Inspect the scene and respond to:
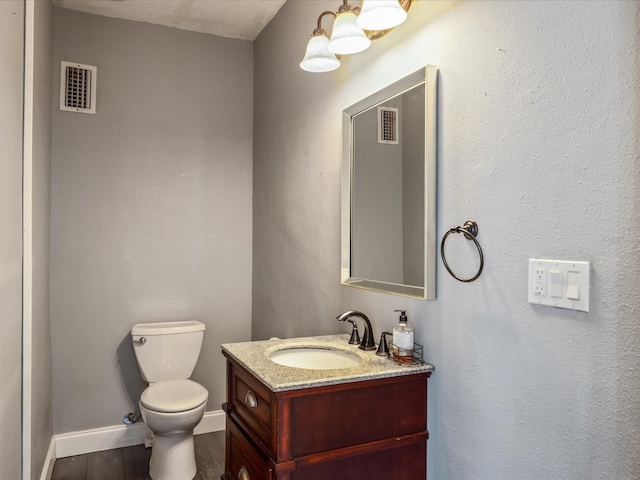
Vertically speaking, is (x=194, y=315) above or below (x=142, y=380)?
above

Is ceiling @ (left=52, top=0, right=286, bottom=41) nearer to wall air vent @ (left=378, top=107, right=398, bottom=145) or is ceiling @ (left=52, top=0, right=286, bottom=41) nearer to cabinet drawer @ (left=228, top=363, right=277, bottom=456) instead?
wall air vent @ (left=378, top=107, right=398, bottom=145)

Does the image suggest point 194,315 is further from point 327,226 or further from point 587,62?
point 587,62

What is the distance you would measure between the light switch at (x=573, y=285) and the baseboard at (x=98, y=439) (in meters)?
2.66

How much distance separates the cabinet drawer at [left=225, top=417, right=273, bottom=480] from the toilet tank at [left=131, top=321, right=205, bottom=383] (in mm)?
1065

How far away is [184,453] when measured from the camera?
97.0 inches

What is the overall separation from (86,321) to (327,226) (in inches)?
63.2

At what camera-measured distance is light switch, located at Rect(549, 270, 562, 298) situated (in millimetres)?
1066

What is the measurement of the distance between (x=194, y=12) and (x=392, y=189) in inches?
73.4

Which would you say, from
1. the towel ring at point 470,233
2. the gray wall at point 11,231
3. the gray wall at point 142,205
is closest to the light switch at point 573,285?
the towel ring at point 470,233

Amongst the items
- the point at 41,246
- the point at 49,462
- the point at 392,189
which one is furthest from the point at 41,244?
the point at 392,189

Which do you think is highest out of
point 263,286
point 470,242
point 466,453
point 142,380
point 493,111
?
point 493,111

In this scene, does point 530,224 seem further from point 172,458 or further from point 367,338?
point 172,458

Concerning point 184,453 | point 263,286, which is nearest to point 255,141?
point 263,286

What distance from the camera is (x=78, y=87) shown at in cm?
279
